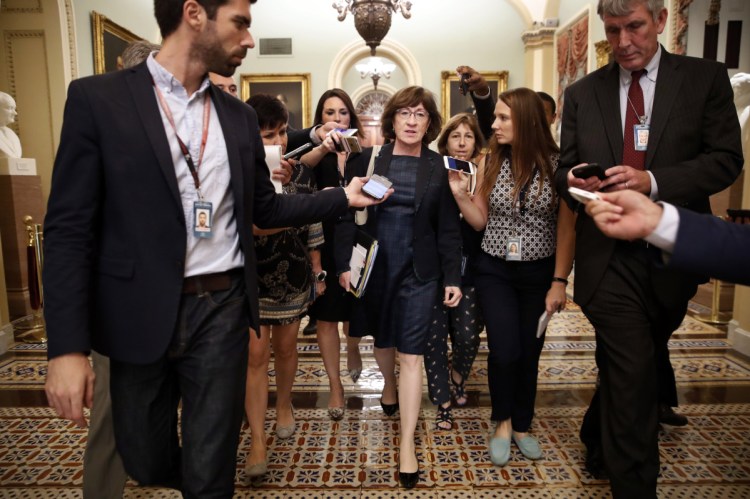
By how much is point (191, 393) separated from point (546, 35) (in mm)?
12479

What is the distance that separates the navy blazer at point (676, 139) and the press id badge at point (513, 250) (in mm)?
480

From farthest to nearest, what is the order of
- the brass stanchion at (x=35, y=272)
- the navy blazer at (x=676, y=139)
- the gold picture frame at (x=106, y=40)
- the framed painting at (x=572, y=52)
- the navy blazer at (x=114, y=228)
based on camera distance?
the framed painting at (x=572, y=52), the gold picture frame at (x=106, y=40), the brass stanchion at (x=35, y=272), the navy blazer at (x=676, y=139), the navy blazer at (x=114, y=228)

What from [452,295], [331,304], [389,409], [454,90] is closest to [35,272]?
[331,304]

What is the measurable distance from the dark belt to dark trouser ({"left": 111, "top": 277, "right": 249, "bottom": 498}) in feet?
0.05

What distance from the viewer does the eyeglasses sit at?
2786mm

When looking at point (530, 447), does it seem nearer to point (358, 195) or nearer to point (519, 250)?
point (519, 250)

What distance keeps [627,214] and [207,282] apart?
126 centimetres

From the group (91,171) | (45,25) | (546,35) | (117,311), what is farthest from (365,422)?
(546,35)

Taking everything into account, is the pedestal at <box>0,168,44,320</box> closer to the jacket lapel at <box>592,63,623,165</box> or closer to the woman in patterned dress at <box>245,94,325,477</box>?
the woman in patterned dress at <box>245,94,325,477</box>

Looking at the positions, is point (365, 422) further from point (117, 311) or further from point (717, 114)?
point (717, 114)

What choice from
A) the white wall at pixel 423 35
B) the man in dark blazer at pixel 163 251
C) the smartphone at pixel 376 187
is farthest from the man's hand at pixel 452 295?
the white wall at pixel 423 35

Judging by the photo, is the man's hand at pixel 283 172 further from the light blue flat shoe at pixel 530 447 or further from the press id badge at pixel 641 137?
the light blue flat shoe at pixel 530 447

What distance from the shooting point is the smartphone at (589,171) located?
1.94m

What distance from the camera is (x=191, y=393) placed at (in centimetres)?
169
